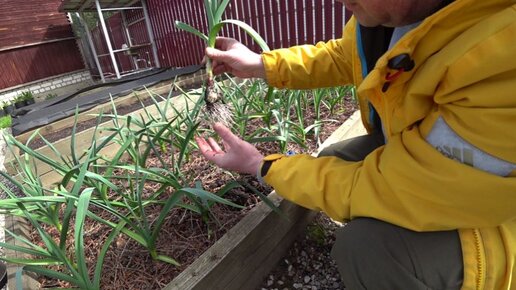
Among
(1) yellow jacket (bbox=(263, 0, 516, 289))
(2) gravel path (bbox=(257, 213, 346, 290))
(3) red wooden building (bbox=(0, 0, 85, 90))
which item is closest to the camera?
(1) yellow jacket (bbox=(263, 0, 516, 289))

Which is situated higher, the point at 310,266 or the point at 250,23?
the point at 250,23

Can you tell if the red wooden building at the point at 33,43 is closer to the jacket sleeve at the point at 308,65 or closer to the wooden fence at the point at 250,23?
the wooden fence at the point at 250,23

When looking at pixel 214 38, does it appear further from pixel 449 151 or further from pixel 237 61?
pixel 449 151

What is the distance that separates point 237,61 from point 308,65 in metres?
0.27

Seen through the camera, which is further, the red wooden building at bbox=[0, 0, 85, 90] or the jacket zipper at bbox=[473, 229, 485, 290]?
the red wooden building at bbox=[0, 0, 85, 90]

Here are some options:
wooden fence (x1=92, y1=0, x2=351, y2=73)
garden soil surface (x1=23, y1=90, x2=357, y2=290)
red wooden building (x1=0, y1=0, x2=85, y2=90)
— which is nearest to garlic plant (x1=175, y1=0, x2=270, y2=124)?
garden soil surface (x1=23, y1=90, x2=357, y2=290)

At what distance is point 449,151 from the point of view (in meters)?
0.54

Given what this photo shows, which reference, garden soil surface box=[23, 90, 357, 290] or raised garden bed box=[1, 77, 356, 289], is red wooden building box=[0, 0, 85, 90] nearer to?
garden soil surface box=[23, 90, 357, 290]

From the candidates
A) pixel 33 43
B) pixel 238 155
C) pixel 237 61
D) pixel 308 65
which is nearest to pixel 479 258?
pixel 238 155

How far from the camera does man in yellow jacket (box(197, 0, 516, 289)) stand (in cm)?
48

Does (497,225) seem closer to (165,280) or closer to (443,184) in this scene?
(443,184)

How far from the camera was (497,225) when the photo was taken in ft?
1.86

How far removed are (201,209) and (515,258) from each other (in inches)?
32.2

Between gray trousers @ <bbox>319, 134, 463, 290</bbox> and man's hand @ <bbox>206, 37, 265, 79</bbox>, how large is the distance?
0.69m
